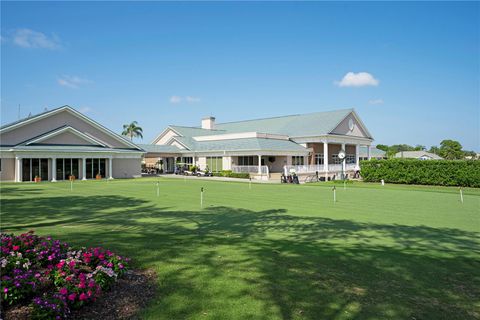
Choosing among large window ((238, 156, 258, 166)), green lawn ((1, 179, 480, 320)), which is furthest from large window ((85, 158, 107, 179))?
green lawn ((1, 179, 480, 320))

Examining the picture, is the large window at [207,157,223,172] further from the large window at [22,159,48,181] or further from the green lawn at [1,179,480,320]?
the green lawn at [1,179,480,320]

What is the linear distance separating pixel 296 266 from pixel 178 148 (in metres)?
46.0

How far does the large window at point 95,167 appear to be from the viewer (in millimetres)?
39375

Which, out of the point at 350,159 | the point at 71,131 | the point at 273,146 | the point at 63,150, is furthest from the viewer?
the point at 350,159

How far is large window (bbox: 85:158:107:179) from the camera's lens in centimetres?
3938

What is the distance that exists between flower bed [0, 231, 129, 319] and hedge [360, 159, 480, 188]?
120 feet

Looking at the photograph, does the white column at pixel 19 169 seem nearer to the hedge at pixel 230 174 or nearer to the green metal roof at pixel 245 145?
the hedge at pixel 230 174

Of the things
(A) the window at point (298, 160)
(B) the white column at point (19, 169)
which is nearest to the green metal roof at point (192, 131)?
(A) the window at point (298, 160)

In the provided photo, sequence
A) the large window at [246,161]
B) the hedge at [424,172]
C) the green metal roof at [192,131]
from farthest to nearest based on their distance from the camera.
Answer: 1. the green metal roof at [192,131]
2. the large window at [246,161]
3. the hedge at [424,172]

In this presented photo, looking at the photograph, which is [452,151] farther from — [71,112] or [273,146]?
[71,112]

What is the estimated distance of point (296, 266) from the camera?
662 cm

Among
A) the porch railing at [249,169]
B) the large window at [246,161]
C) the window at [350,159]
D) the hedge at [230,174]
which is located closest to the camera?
the hedge at [230,174]

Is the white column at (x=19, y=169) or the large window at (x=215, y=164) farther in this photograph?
the large window at (x=215, y=164)

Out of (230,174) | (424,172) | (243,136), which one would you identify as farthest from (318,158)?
(424,172)
